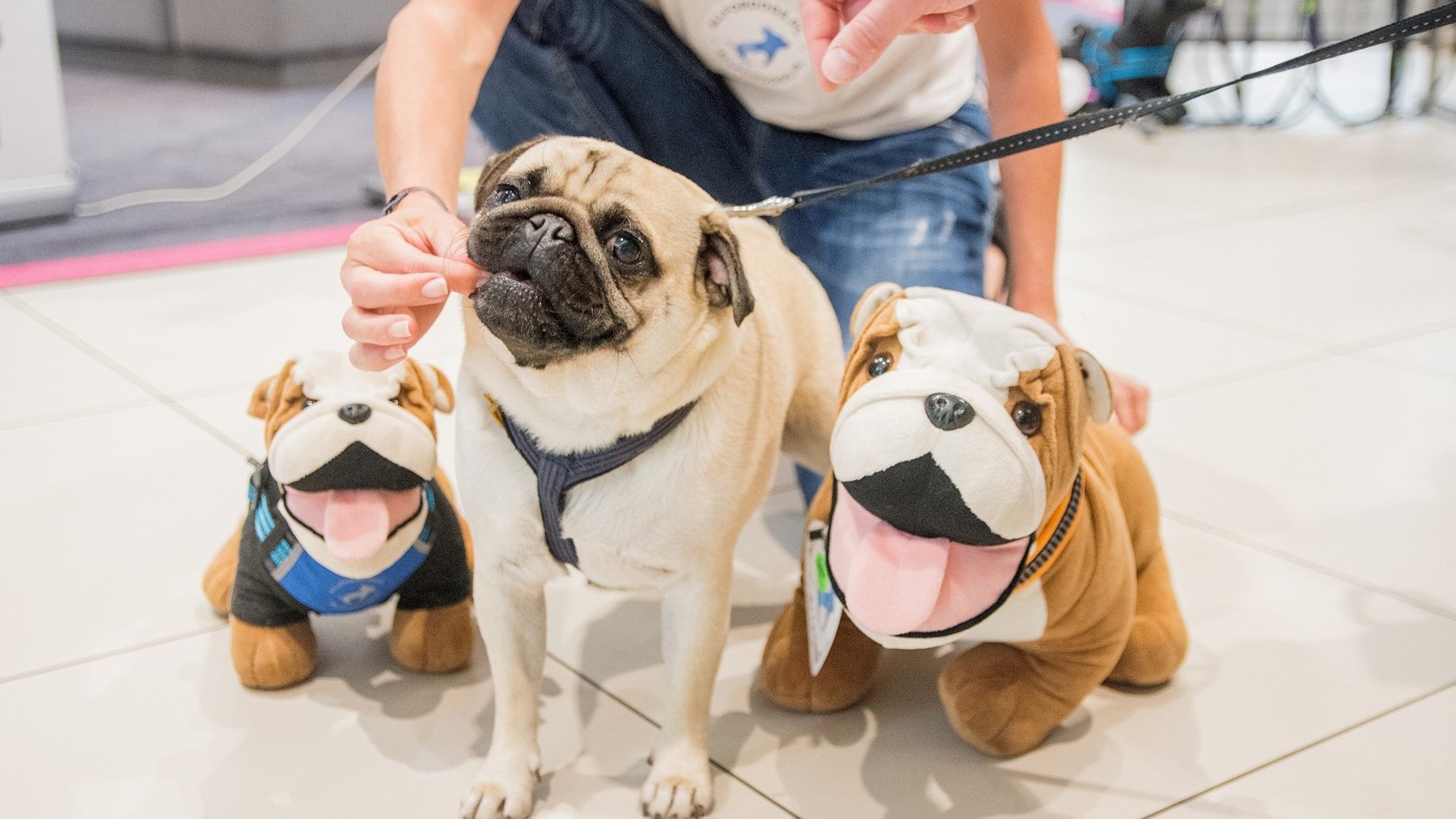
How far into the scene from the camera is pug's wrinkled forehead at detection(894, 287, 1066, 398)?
43.6 inches

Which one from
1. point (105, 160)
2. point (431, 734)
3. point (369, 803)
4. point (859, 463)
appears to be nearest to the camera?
point (859, 463)

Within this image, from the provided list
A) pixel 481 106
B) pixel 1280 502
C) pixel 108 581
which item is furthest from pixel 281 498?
pixel 1280 502

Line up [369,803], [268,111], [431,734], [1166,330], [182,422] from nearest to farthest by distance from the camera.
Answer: [369,803], [431,734], [182,422], [1166,330], [268,111]

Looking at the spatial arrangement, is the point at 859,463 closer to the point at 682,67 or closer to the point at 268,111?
the point at 682,67

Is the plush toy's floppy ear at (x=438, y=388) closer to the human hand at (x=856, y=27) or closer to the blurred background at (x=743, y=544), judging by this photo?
the blurred background at (x=743, y=544)

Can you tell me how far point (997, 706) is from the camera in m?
1.26

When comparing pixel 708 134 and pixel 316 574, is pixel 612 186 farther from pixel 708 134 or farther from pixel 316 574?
pixel 708 134

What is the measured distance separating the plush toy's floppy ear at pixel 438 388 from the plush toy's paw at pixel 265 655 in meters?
0.28

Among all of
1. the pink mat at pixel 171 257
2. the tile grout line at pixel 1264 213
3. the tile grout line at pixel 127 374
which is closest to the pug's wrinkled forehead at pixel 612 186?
the tile grout line at pixel 127 374

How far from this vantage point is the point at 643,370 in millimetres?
1103

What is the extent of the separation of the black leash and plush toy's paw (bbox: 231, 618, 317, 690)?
645 mm

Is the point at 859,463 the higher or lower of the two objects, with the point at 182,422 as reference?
higher

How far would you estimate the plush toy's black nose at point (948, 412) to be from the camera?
3.50 feet

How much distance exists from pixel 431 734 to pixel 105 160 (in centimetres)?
342
